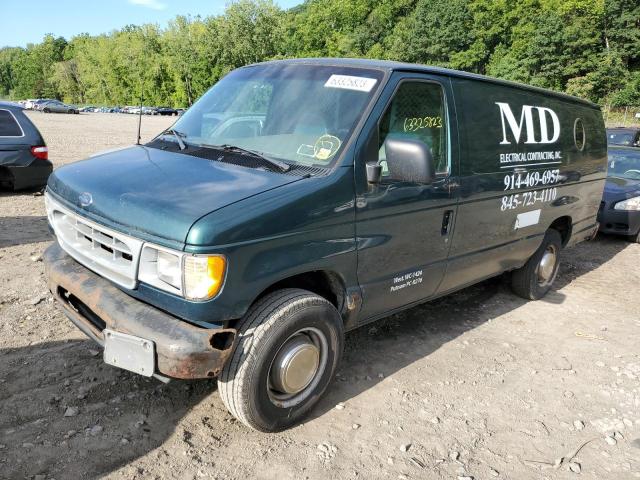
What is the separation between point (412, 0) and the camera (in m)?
92.9

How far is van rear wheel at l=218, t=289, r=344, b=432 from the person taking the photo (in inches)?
109

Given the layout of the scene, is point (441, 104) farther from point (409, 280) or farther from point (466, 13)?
point (466, 13)

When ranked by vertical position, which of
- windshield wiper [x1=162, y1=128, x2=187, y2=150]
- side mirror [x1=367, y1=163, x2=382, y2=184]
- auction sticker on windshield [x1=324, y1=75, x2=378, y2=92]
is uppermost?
auction sticker on windshield [x1=324, y1=75, x2=378, y2=92]

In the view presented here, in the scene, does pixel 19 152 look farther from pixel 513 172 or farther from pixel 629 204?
pixel 629 204

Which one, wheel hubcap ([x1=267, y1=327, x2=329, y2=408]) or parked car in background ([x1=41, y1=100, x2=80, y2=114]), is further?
parked car in background ([x1=41, y1=100, x2=80, y2=114])

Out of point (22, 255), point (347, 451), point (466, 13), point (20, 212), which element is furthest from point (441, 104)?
point (466, 13)

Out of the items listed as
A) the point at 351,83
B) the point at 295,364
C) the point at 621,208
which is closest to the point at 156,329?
the point at 295,364

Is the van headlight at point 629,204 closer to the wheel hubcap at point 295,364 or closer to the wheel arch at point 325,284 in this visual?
the wheel arch at point 325,284

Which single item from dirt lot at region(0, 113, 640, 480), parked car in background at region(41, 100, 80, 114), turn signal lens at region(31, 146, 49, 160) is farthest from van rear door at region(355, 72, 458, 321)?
parked car in background at region(41, 100, 80, 114)

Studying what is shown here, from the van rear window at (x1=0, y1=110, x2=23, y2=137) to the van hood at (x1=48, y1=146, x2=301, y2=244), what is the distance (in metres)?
6.30

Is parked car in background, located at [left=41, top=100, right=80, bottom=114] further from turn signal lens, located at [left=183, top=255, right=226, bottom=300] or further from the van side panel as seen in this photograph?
turn signal lens, located at [left=183, top=255, right=226, bottom=300]

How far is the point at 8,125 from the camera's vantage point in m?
8.62

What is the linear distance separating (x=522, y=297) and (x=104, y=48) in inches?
3978

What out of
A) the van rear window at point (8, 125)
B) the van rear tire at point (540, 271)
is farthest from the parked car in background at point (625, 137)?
the van rear window at point (8, 125)
